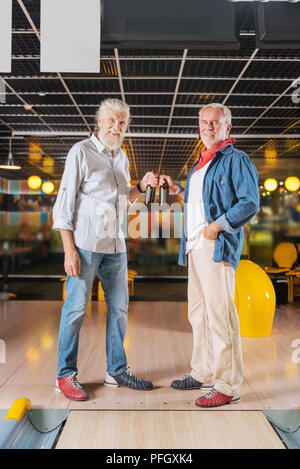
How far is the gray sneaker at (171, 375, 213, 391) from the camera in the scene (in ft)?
8.07

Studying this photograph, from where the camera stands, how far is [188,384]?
247 centimetres

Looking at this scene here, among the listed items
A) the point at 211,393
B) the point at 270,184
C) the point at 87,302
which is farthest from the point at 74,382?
the point at 270,184

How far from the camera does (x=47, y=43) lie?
248 centimetres

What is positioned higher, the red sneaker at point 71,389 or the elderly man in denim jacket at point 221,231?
the elderly man in denim jacket at point 221,231

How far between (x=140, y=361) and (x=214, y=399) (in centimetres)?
96

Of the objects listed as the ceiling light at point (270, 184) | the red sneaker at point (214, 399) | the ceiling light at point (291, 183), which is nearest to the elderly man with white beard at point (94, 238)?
the red sneaker at point (214, 399)

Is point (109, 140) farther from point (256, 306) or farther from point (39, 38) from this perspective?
point (256, 306)

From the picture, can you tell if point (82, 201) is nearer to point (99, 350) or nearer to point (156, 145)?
point (99, 350)

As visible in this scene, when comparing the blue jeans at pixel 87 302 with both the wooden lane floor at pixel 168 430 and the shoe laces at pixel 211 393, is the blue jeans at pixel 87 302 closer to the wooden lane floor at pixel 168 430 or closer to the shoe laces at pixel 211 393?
the wooden lane floor at pixel 168 430

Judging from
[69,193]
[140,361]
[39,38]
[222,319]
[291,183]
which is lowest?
[140,361]

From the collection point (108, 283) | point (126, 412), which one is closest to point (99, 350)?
point (108, 283)

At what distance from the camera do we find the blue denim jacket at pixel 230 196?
217 cm

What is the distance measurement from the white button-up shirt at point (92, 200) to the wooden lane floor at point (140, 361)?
35.2 inches
